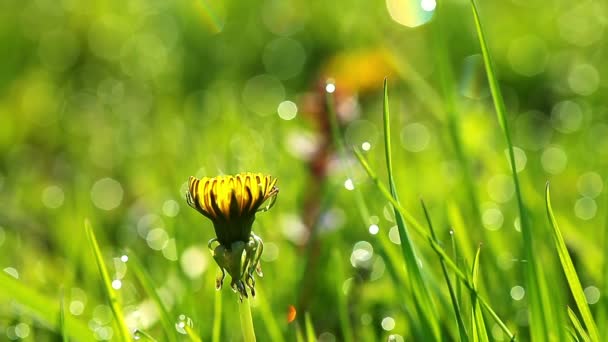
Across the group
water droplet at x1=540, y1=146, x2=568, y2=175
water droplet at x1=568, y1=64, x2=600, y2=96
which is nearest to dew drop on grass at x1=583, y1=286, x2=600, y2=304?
water droplet at x1=540, y1=146, x2=568, y2=175

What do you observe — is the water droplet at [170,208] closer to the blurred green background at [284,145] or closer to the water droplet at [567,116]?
the blurred green background at [284,145]

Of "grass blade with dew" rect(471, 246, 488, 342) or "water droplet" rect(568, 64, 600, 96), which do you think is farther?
"water droplet" rect(568, 64, 600, 96)

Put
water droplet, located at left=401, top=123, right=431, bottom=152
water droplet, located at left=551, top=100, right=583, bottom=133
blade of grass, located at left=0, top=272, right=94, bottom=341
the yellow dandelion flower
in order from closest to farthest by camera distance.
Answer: the yellow dandelion flower < blade of grass, located at left=0, top=272, right=94, bottom=341 < water droplet, located at left=401, top=123, right=431, bottom=152 < water droplet, located at left=551, top=100, right=583, bottom=133

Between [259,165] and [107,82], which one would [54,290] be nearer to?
[259,165]

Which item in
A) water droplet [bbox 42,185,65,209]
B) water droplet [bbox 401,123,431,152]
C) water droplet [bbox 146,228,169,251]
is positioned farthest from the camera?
water droplet [bbox 401,123,431,152]

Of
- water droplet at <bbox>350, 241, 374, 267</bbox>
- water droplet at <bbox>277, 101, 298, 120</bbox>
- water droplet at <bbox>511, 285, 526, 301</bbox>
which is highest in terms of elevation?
water droplet at <bbox>277, 101, 298, 120</bbox>

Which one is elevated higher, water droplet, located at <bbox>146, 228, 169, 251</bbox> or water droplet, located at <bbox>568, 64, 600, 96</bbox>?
water droplet, located at <bbox>568, 64, 600, 96</bbox>

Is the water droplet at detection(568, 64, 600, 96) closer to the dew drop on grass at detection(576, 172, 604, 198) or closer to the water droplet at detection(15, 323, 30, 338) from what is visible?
the dew drop on grass at detection(576, 172, 604, 198)

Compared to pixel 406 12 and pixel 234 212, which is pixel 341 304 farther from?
pixel 406 12
